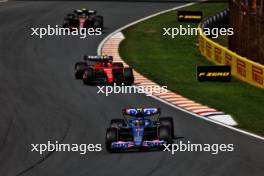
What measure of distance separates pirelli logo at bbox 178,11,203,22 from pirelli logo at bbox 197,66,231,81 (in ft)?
57.3

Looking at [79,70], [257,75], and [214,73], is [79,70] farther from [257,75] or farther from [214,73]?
[257,75]

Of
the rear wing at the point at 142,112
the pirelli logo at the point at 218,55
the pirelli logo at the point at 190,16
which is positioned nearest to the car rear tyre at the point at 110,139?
the rear wing at the point at 142,112

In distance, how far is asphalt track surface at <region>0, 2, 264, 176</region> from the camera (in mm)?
23625

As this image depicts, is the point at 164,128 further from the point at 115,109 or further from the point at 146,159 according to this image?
the point at 115,109

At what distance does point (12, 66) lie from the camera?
40.6m

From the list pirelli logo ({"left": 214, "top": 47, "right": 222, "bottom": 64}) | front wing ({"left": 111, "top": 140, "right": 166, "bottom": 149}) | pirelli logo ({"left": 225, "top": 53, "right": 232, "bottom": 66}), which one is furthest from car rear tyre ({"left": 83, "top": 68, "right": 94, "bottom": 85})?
front wing ({"left": 111, "top": 140, "right": 166, "bottom": 149})

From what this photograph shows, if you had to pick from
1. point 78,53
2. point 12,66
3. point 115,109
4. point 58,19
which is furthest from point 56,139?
point 58,19

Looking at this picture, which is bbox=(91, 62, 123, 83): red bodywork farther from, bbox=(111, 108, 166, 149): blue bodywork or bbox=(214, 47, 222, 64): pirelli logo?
bbox=(111, 108, 166, 149): blue bodywork

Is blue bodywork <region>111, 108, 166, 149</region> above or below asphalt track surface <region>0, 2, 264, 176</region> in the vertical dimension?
above

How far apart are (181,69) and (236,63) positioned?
327cm

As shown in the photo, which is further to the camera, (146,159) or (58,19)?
(58,19)

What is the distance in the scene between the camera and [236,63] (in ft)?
125

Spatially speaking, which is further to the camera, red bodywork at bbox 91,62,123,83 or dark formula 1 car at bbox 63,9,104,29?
dark formula 1 car at bbox 63,9,104,29

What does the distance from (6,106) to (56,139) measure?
5705 millimetres
